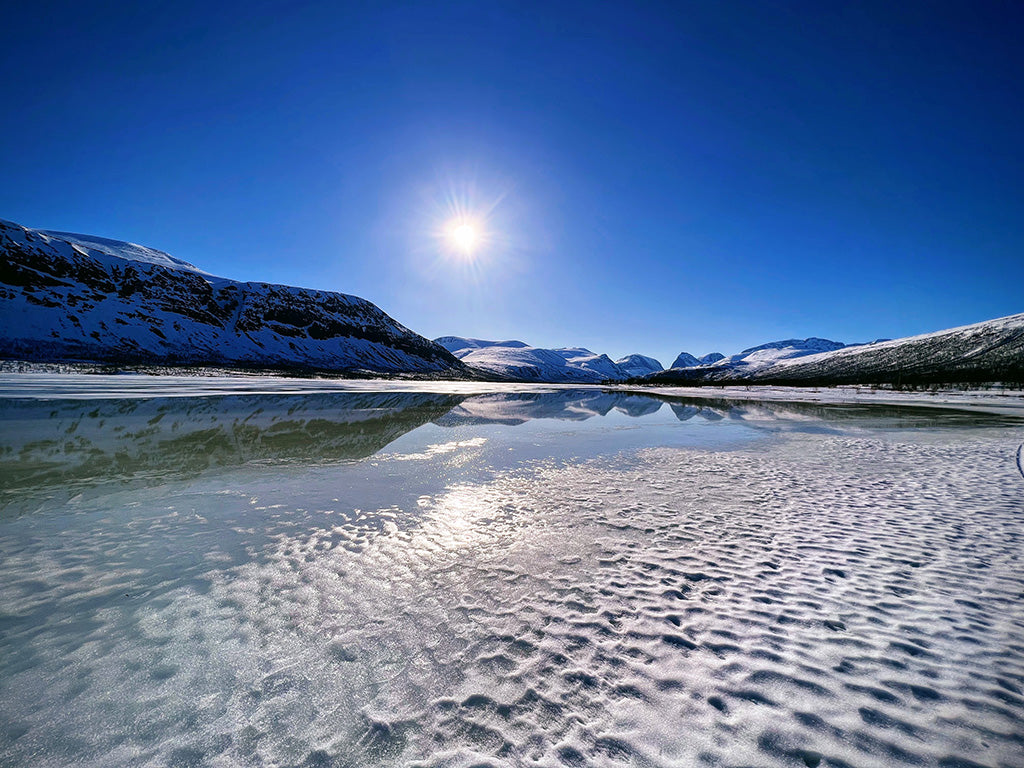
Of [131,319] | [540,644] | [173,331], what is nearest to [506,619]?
[540,644]

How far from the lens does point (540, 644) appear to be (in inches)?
188

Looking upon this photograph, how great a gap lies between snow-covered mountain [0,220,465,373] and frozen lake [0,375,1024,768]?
152214 millimetres

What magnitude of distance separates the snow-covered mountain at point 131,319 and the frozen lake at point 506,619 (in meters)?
152

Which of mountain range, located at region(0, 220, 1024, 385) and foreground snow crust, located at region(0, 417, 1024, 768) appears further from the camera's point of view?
mountain range, located at region(0, 220, 1024, 385)

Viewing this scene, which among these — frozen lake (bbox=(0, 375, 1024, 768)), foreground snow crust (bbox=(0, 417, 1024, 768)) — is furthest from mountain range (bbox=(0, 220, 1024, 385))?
foreground snow crust (bbox=(0, 417, 1024, 768))

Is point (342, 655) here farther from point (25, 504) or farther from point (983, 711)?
point (25, 504)

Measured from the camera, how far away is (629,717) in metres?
3.71

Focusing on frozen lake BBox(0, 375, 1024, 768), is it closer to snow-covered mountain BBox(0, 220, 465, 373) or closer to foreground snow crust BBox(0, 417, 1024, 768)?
A: foreground snow crust BBox(0, 417, 1024, 768)

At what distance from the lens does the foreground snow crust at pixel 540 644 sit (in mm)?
3432

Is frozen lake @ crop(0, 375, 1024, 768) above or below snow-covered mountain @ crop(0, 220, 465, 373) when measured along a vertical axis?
below

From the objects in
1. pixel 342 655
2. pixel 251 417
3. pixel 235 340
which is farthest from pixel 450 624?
pixel 235 340

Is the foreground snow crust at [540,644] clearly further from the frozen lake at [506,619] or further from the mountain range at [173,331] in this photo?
the mountain range at [173,331]

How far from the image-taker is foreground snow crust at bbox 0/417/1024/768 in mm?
3432

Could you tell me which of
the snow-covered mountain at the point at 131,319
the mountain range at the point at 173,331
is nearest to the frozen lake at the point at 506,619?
the mountain range at the point at 173,331
